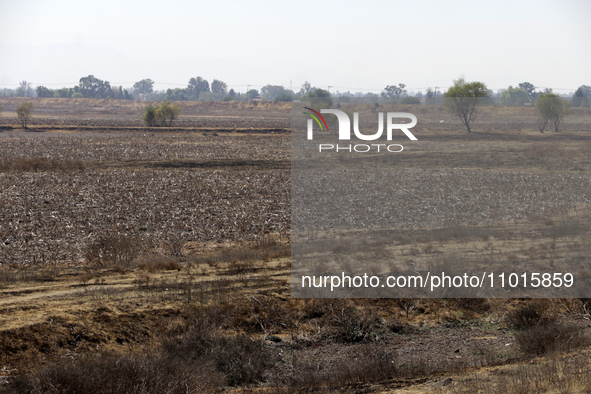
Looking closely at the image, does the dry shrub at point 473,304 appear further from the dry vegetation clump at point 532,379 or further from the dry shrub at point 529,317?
the dry vegetation clump at point 532,379

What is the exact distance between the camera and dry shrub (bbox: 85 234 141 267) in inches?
568

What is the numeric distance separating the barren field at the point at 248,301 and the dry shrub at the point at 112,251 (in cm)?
6

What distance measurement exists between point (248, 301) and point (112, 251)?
555 cm

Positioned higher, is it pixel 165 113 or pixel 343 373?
pixel 165 113

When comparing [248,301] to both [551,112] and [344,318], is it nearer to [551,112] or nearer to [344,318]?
[344,318]

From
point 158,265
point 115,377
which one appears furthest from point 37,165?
point 115,377

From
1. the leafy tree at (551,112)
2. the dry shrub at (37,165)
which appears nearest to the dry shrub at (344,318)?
the dry shrub at (37,165)

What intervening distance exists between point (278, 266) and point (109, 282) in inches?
193

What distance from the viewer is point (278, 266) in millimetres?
14523

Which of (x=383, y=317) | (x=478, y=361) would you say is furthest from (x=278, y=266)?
(x=478, y=361)

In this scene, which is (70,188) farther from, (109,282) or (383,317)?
(383,317)

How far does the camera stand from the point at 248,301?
12.2m

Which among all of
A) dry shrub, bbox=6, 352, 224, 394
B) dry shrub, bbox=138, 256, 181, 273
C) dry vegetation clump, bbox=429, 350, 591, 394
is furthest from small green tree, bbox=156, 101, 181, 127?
dry vegetation clump, bbox=429, 350, 591, 394

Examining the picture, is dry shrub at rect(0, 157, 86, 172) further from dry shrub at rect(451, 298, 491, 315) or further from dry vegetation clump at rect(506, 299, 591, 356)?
dry vegetation clump at rect(506, 299, 591, 356)
